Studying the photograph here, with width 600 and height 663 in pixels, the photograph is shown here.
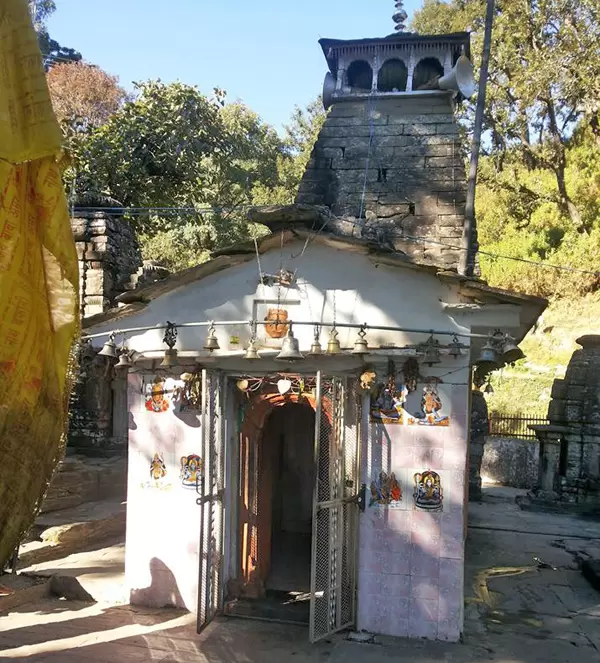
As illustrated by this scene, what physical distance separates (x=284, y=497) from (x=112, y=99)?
18.8m

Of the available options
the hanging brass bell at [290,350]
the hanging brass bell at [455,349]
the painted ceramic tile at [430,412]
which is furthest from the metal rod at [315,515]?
the hanging brass bell at [455,349]

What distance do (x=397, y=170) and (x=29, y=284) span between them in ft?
28.7

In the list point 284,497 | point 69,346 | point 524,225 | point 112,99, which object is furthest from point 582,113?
point 69,346

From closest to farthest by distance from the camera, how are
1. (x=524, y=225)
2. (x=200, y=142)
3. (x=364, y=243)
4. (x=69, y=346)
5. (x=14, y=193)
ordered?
(x=14, y=193) < (x=69, y=346) < (x=364, y=243) < (x=200, y=142) < (x=524, y=225)

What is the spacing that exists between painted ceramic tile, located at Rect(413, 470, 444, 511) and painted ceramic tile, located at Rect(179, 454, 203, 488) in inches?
98.1

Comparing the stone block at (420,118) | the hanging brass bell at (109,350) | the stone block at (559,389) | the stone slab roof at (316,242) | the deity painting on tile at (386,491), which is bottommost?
the deity painting on tile at (386,491)

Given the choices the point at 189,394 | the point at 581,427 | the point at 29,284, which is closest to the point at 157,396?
the point at 189,394

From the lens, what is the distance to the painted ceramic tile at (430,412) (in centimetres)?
634

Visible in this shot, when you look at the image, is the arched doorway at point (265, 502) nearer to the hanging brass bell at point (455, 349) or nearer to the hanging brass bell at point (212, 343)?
the hanging brass bell at point (212, 343)

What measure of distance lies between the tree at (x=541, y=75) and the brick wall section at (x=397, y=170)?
1348 cm

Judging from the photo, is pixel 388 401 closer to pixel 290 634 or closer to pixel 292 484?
pixel 290 634

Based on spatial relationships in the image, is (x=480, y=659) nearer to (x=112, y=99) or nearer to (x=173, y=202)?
(x=173, y=202)

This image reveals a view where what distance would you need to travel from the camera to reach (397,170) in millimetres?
10430

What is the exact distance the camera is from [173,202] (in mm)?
16516
